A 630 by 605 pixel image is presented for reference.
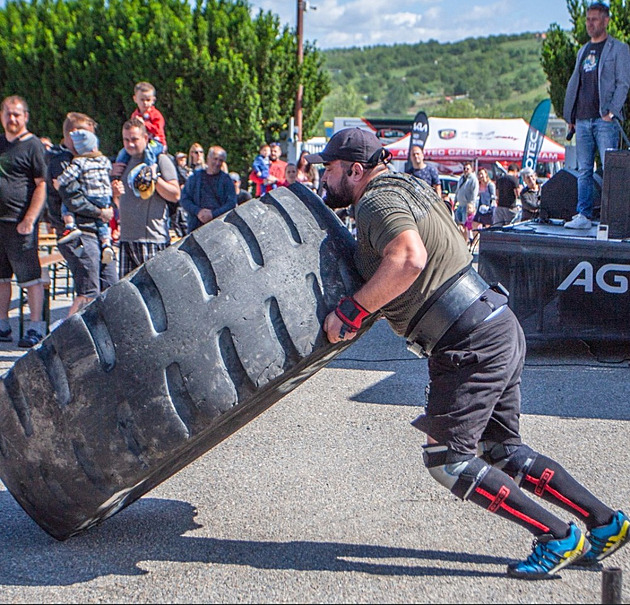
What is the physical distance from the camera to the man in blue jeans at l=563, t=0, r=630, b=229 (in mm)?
7535

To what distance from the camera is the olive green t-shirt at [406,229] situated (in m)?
3.06

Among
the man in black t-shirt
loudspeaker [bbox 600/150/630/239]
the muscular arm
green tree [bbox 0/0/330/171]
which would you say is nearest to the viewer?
the muscular arm

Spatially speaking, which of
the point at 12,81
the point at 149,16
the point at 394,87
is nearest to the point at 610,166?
the point at 149,16

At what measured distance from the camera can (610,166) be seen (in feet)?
22.9

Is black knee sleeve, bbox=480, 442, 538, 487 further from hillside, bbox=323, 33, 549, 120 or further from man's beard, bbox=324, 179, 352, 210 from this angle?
hillside, bbox=323, 33, 549, 120

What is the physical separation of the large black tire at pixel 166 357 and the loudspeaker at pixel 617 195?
439cm

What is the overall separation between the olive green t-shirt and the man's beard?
0.45 ft

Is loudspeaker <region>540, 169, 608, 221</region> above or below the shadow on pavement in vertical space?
above

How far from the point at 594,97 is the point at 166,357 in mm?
5978

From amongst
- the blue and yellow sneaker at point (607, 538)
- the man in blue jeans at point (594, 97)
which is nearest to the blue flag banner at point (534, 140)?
the man in blue jeans at point (594, 97)

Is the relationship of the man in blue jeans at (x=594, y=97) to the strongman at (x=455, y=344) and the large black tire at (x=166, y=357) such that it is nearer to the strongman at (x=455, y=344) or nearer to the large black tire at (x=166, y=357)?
the strongman at (x=455, y=344)

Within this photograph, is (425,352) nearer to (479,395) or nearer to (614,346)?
(479,395)

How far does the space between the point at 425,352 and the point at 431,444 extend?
355mm

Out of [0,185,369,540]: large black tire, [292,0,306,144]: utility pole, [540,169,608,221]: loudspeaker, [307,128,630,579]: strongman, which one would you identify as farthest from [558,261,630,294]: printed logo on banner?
[292,0,306,144]: utility pole
